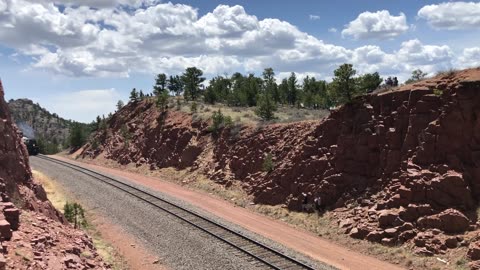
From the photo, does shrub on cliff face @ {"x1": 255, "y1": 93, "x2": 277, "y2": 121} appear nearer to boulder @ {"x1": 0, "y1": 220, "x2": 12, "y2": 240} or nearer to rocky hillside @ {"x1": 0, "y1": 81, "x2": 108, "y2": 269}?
rocky hillside @ {"x1": 0, "y1": 81, "x2": 108, "y2": 269}

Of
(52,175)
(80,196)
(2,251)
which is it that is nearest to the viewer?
(2,251)

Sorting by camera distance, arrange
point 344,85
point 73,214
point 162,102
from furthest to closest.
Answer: point 162,102
point 344,85
point 73,214

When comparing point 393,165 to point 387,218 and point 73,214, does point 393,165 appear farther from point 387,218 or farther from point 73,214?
point 73,214

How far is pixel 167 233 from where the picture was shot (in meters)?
22.2

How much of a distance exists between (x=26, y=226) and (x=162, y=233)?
27.6ft

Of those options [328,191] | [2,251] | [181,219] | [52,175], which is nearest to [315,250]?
[328,191]

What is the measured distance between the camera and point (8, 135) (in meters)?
18.6

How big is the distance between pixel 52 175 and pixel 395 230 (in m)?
32.6

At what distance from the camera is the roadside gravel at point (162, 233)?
18219 mm

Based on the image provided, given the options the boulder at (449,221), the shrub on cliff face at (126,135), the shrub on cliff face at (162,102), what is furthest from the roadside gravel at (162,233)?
the shrub on cliff face at (162,102)

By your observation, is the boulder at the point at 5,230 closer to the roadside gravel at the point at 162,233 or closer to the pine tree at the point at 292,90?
the roadside gravel at the point at 162,233

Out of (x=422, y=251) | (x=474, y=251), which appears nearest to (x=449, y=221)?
(x=422, y=251)

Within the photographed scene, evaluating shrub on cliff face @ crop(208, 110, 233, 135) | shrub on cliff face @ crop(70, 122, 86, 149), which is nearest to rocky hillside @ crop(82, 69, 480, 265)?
shrub on cliff face @ crop(208, 110, 233, 135)

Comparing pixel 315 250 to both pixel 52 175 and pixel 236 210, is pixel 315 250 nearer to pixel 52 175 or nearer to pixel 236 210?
pixel 236 210
